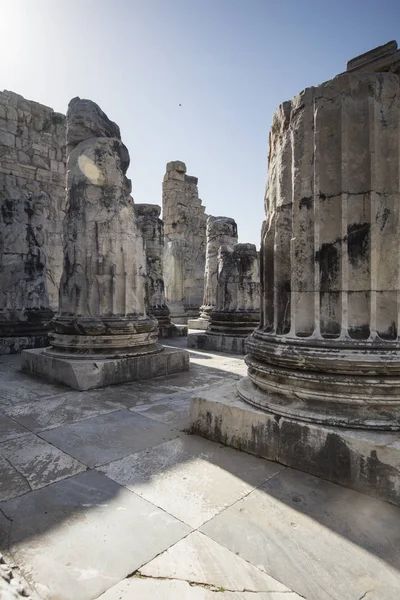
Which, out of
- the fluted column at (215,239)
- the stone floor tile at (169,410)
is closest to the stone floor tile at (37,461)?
the stone floor tile at (169,410)

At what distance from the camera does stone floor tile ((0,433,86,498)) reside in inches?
83.0

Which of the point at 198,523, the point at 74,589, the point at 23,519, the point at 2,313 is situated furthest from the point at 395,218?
the point at 2,313

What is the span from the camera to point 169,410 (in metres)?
3.40

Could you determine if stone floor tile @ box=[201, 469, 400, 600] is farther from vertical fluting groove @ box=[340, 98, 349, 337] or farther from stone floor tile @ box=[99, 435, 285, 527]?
vertical fluting groove @ box=[340, 98, 349, 337]

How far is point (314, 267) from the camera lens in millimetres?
2475

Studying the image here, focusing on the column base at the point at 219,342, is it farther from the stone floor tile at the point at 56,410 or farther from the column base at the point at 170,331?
the stone floor tile at the point at 56,410

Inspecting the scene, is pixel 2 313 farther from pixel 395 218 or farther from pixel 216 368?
pixel 395 218

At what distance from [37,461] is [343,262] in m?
2.37

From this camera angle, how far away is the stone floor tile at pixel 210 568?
1.34m

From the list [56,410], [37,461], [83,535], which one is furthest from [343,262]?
[56,410]

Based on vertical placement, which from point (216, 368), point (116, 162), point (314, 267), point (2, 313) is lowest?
point (216, 368)

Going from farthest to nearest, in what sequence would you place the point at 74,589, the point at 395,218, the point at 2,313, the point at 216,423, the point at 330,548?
the point at 2,313, the point at 216,423, the point at 395,218, the point at 330,548, the point at 74,589

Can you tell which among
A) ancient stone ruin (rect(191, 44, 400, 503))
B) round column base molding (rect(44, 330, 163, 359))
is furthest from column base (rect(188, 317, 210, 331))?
ancient stone ruin (rect(191, 44, 400, 503))

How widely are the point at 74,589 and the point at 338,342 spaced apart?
6.12 ft
